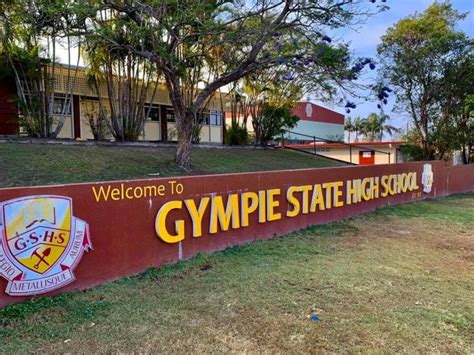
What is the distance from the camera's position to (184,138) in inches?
410

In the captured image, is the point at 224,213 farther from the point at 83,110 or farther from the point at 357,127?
the point at 357,127

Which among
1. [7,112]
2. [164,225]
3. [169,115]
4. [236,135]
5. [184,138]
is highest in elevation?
[169,115]

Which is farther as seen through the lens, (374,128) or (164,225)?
(374,128)

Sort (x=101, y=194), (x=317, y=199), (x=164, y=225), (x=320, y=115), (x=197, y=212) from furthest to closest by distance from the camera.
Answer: (x=320, y=115) → (x=317, y=199) → (x=197, y=212) → (x=164, y=225) → (x=101, y=194)

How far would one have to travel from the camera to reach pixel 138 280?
183 inches

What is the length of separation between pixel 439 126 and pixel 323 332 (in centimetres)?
1953

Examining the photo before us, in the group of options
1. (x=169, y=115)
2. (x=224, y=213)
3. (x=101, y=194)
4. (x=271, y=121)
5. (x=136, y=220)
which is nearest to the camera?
(x=101, y=194)

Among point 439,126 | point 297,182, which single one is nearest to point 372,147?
point 439,126

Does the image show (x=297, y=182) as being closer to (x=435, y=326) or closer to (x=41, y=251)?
(x=435, y=326)

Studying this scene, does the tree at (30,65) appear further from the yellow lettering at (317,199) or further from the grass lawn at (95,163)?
the yellow lettering at (317,199)

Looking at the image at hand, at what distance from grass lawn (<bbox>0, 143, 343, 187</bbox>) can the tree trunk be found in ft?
0.76

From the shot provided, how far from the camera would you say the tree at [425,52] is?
1816cm

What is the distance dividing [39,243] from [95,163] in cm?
603

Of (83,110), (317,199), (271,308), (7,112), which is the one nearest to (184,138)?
(317,199)
